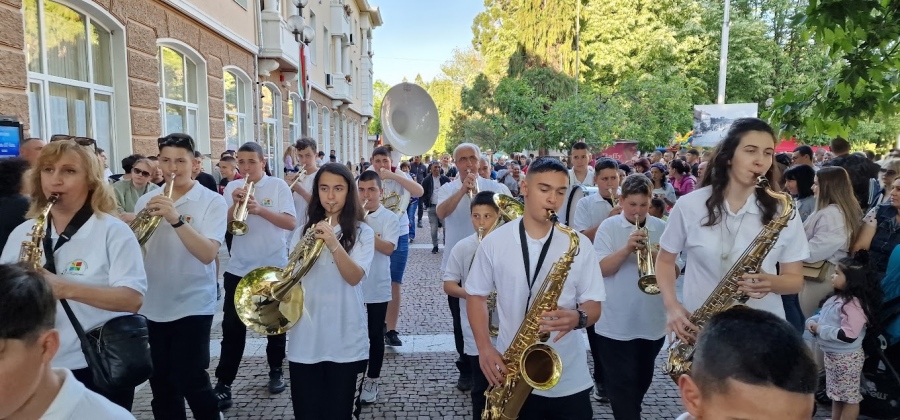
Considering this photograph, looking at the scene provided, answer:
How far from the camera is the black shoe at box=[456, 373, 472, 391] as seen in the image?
4.87m

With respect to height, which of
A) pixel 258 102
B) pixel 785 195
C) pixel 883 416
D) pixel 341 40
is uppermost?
pixel 341 40

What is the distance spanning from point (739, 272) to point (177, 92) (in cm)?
1080

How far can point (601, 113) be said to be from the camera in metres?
17.9

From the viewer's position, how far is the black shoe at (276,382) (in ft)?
15.8

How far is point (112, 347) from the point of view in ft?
8.31

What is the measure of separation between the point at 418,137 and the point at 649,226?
594 centimetres

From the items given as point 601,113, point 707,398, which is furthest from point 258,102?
point 707,398

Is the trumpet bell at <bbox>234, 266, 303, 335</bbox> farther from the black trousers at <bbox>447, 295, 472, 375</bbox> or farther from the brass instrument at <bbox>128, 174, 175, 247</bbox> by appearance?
the black trousers at <bbox>447, 295, 472, 375</bbox>

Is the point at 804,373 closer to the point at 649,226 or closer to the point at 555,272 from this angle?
the point at 555,272

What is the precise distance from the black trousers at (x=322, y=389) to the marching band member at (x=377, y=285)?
4.78ft

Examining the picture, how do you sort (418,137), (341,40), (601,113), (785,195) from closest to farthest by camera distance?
(785,195)
(418,137)
(601,113)
(341,40)

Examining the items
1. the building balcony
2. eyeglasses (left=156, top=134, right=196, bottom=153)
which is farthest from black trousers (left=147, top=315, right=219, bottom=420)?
the building balcony

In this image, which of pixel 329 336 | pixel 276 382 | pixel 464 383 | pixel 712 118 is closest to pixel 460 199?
pixel 464 383

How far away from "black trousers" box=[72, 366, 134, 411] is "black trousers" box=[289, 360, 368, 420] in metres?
0.88
